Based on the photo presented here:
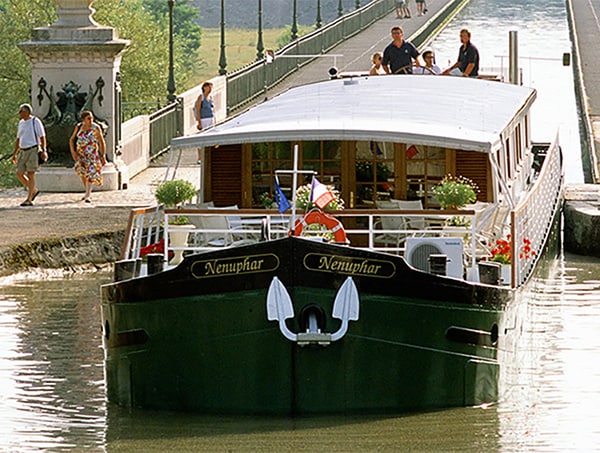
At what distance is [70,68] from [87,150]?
2.89 metres

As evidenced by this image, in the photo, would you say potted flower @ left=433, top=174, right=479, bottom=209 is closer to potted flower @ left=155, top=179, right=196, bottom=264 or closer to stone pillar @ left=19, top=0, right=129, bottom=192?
potted flower @ left=155, top=179, right=196, bottom=264

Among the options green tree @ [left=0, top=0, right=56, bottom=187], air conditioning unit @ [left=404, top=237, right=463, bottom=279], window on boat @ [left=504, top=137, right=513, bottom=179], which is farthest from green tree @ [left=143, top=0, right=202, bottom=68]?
air conditioning unit @ [left=404, top=237, right=463, bottom=279]

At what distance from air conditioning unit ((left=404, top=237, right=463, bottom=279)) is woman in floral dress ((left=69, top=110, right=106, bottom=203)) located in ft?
47.5

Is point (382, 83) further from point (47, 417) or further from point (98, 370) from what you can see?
point (47, 417)

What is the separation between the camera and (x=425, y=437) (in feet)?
49.5

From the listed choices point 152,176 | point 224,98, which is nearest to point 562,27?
point 224,98

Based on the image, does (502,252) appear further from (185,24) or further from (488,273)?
(185,24)

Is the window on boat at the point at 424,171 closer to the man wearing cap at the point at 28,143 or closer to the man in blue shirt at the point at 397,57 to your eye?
the man in blue shirt at the point at 397,57

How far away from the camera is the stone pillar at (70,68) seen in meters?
32.3

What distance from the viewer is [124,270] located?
17109 millimetres

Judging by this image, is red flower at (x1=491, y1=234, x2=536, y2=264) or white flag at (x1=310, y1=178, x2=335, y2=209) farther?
red flower at (x1=491, y1=234, x2=536, y2=264)

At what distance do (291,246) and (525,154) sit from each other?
1050cm

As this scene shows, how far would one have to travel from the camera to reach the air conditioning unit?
53.0 feet

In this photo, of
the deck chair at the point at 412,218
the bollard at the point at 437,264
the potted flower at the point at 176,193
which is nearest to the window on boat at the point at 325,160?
the deck chair at the point at 412,218
